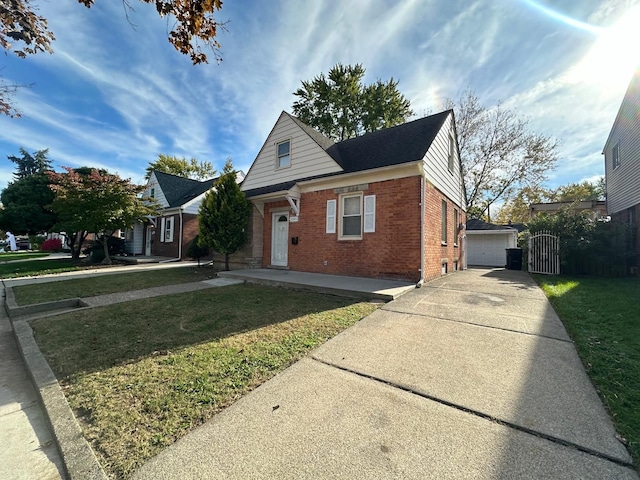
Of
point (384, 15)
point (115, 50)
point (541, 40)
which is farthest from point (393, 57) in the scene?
point (115, 50)

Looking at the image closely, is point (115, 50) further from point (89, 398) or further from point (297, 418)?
point (297, 418)

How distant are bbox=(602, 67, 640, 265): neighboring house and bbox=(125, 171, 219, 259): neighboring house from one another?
883 inches

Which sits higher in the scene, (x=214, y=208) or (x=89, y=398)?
(x=214, y=208)

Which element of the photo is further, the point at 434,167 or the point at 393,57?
the point at 393,57

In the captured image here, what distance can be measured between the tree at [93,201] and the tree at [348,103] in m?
16.8

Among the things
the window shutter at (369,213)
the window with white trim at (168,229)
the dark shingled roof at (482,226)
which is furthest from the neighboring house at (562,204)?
the window with white trim at (168,229)

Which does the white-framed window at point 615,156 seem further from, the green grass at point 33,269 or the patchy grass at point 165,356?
the green grass at point 33,269

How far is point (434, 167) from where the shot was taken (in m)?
8.90

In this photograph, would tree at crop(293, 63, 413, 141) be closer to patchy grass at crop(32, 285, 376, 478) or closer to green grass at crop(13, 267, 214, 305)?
green grass at crop(13, 267, 214, 305)

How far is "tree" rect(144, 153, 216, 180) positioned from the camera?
113 feet

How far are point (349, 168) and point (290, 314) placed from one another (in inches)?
235

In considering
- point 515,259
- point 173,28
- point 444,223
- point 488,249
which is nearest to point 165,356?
point 173,28

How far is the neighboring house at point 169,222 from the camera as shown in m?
18.0

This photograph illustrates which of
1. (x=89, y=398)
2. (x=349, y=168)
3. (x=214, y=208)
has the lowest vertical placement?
(x=89, y=398)
